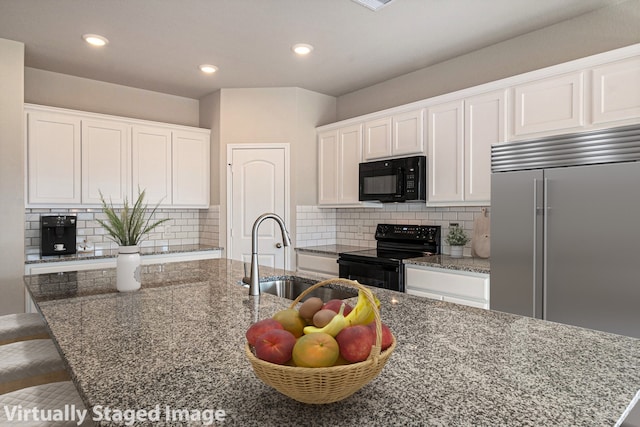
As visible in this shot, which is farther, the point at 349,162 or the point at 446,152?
the point at 349,162

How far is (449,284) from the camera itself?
2.87 meters

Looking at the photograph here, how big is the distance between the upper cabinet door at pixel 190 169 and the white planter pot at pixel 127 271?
8.12ft

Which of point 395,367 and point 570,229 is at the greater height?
point 570,229

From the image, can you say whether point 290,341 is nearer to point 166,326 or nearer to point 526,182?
point 166,326

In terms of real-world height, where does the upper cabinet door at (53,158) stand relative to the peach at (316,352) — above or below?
above

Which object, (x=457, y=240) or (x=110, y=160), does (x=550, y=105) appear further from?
(x=110, y=160)

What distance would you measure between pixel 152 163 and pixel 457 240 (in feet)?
10.2

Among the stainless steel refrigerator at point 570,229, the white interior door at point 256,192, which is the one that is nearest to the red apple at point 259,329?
the stainless steel refrigerator at point 570,229

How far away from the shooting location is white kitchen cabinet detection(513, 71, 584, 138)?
2451 millimetres

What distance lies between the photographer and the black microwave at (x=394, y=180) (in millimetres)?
3344

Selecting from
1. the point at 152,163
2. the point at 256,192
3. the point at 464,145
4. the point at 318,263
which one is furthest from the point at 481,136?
the point at 152,163

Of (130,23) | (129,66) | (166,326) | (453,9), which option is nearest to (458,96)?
(453,9)

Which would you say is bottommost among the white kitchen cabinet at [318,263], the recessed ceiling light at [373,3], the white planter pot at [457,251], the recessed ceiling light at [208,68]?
the white kitchen cabinet at [318,263]

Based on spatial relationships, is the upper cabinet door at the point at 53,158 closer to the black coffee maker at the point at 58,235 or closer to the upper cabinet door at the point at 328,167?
the black coffee maker at the point at 58,235
